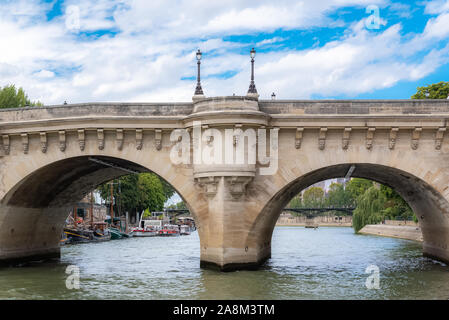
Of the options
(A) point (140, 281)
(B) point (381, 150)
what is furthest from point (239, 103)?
(A) point (140, 281)

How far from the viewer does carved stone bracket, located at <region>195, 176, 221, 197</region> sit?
24562 millimetres

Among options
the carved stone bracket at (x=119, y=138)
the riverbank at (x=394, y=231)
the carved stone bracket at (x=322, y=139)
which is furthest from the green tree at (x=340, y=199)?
the carved stone bracket at (x=119, y=138)

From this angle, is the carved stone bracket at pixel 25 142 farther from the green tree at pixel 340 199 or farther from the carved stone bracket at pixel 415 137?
the green tree at pixel 340 199

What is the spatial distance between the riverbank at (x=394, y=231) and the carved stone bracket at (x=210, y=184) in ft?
111

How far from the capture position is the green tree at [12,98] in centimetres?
5034

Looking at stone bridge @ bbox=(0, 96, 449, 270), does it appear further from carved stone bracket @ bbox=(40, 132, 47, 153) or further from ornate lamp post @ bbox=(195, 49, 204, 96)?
ornate lamp post @ bbox=(195, 49, 204, 96)

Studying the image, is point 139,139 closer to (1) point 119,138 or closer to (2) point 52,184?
(1) point 119,138

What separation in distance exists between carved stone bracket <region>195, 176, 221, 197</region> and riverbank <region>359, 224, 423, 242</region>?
111 feet

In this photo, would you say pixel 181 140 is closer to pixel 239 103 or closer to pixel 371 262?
pixel 239 103

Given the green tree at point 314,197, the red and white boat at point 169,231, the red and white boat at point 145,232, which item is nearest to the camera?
the red and white boat at point 145,232

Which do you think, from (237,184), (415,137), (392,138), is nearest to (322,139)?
(392,138)

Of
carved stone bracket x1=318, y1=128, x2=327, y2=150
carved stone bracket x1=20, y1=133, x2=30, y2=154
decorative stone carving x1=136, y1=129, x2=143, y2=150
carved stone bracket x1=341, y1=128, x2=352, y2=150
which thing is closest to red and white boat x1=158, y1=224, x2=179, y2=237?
carved stone bracket x1=20, y1=133, x2=30, y2=154

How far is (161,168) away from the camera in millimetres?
25828
